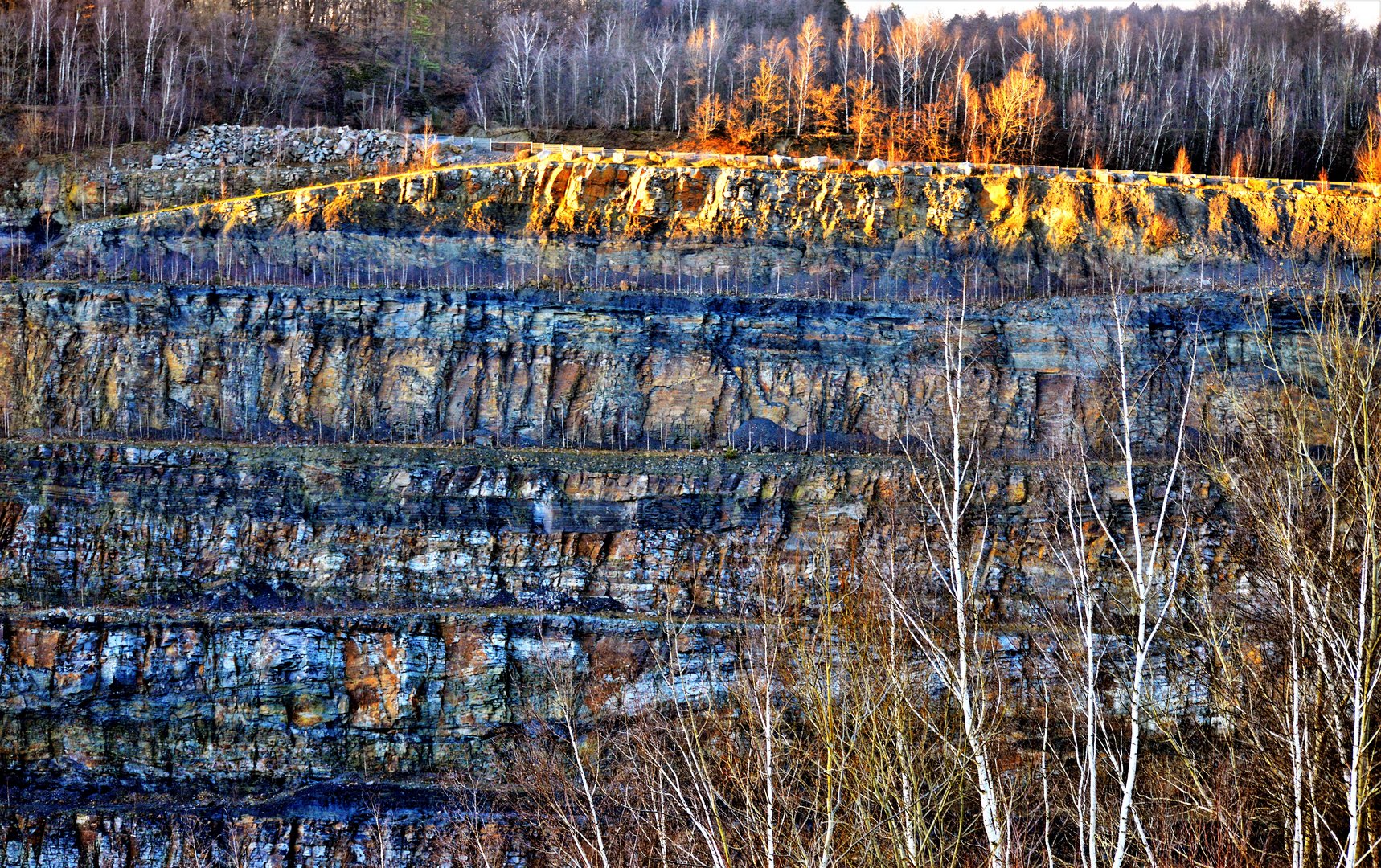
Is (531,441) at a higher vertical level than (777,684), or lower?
higher

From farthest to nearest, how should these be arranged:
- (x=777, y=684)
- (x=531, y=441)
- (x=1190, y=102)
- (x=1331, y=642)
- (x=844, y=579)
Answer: (x=1190, y=102) < (x=531, y=441) < (x=844, y=579) < (x=777, y=684) < (x=1331, y=642)

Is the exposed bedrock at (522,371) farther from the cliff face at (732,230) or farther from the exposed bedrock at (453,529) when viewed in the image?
the cliff face at (732,230)

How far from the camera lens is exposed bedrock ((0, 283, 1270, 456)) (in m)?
34.8

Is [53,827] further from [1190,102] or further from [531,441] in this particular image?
[1190,102]

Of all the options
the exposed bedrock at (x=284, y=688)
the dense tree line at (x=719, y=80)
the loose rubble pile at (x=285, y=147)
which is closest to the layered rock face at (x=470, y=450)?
the exposed bedrock at (x=284, y=688)

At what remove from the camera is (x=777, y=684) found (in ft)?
85.5

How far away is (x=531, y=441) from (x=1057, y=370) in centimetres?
1678

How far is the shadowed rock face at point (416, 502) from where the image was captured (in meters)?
28.1

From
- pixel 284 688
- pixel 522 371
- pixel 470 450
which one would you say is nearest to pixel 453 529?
pixel 470 450

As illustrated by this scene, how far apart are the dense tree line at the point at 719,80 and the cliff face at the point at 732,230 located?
22.8ft

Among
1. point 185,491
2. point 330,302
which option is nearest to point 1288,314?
point 330,302

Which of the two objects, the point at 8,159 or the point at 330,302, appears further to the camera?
the point at 8,159

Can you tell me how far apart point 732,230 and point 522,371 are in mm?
9799

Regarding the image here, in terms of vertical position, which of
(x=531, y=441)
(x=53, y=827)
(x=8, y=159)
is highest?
(x=8, y=159)
